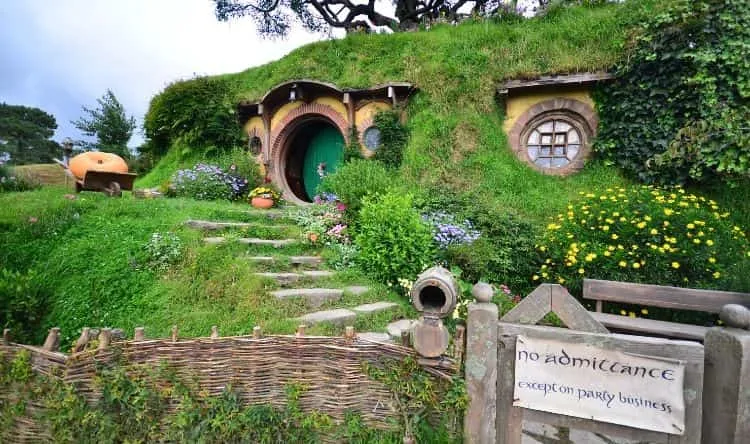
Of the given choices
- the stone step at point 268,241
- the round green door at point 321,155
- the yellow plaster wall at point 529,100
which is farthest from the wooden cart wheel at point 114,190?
the yellow plaster wall at point 529,100

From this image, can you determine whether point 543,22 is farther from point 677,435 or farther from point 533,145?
point 677,435

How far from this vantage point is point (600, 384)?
1.95m

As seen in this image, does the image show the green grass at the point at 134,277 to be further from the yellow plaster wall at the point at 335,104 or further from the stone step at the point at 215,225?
the yellow plaster wall at the point at 335,104

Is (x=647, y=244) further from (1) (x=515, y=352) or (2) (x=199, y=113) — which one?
(2) (x=199, y=113)

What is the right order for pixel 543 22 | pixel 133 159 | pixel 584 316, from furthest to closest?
pixel 133 159
pixel 543 22
pixel 584 316

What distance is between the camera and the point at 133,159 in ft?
45.2

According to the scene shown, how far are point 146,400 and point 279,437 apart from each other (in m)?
0.94

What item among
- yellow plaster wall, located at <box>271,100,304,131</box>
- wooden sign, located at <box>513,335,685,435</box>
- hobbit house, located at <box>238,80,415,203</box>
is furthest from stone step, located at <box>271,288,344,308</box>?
yellow plaster wall, located at <box>271,100,304,131</box>

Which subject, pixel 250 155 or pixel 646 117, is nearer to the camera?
pixel 646 117

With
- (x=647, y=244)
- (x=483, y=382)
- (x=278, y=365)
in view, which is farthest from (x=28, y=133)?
(x=647, y=244)

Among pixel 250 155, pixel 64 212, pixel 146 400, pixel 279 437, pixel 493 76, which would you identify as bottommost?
pixel 279 437

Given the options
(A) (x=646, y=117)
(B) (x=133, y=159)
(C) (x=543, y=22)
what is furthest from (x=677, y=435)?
(B) (x=133, y=159)

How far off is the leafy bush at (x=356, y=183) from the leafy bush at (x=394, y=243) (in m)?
0.83

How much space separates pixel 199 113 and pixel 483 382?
376 inches
